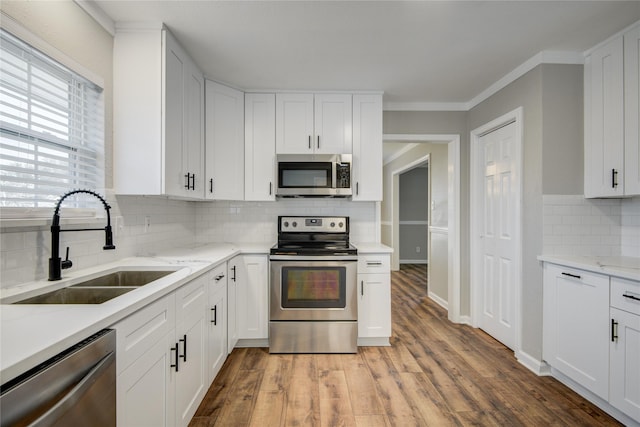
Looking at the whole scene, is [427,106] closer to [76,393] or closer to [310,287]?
[310,287]

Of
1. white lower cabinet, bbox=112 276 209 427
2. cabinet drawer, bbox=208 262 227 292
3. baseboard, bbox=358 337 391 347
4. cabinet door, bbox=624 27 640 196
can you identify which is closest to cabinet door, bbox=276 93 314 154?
cabinet drawer, bbox=208 262 227 292

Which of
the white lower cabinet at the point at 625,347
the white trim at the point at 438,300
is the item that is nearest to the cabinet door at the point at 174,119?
the white lower cabinet at the point at 625,347

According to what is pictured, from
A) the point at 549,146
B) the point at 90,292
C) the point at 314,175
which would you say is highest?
the point at 549,146

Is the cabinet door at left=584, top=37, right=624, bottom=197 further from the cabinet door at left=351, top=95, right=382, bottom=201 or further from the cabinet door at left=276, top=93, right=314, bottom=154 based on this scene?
the cabinet door at left=276, top=93, right=314, bottom=154

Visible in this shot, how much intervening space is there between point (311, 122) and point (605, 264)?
2.55 m

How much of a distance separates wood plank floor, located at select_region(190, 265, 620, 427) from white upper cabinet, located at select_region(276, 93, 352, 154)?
1.96 meters

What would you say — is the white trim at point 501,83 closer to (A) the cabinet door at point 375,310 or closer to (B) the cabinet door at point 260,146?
(B) the cabinet door at point 260,146

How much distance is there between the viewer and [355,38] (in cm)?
213

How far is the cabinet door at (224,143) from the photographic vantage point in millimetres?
2809

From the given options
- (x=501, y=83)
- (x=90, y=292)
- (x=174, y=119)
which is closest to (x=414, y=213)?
(x=501, y=83)

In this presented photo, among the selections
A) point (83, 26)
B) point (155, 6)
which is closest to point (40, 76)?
point (83, 26)

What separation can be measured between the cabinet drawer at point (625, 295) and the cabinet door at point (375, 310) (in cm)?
151

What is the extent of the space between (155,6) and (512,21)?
227 cm

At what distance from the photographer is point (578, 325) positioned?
2016mm
